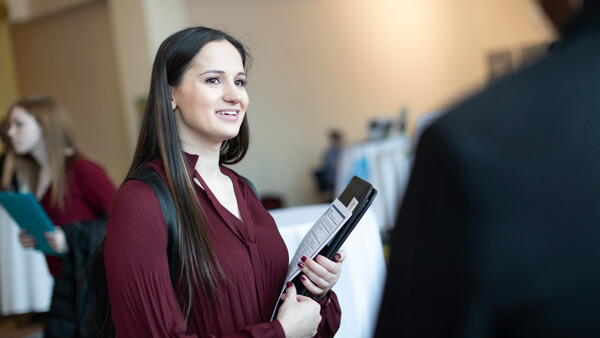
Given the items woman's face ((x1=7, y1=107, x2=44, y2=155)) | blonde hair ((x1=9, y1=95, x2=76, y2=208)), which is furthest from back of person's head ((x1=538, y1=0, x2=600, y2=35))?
woman's face ((x1=7, y1=107, x2=44, y2=155))

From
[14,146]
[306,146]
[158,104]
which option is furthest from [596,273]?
[306,146]

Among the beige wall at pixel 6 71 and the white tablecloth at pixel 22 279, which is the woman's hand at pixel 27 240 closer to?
the white tablecloth at pixel 22 279

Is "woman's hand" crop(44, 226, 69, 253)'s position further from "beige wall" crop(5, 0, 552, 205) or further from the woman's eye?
"beige wall" crop(5, 0, 552, 205)

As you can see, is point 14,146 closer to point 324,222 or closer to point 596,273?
point 324,222

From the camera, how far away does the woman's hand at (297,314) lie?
1.23m

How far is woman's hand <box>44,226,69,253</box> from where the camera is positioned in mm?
2469

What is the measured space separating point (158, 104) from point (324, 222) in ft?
1.60

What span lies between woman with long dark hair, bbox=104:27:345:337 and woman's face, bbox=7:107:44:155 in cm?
176

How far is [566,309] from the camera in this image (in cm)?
45

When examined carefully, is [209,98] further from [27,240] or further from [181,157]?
[27,240]

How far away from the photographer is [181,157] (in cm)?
133

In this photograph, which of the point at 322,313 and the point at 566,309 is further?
the point at 322,313

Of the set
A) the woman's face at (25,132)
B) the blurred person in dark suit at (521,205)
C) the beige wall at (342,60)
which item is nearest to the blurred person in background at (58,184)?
the woman's face at (25,132)

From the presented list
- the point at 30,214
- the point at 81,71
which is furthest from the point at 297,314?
the point at 81,71
